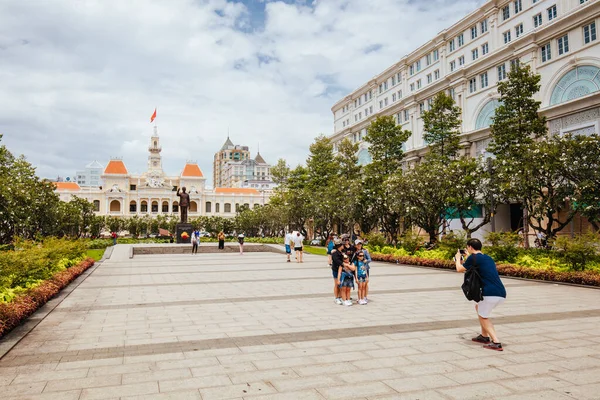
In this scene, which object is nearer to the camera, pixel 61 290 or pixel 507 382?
pixel 507 382

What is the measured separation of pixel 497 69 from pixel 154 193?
8974 centimetres

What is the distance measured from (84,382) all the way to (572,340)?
6792mm

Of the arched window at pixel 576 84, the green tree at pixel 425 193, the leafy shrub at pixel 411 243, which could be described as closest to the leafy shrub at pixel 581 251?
the leafy shrub at pixel 411 243

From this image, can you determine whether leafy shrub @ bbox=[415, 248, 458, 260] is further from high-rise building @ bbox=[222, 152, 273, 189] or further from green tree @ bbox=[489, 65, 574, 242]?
high-rise building @ bbox=[222, 152, 273, 189]

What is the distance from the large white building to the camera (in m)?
27.8

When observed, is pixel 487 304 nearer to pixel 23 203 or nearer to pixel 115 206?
pixel 23 203

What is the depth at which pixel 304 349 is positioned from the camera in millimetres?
6320

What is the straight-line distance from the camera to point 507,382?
4.88 metres

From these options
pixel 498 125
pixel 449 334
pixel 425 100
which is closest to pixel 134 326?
pixel 449 334

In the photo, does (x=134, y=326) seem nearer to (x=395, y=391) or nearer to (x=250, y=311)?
(x=250, y=311)

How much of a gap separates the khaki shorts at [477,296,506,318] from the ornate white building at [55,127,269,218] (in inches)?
3718

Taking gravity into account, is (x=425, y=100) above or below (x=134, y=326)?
above

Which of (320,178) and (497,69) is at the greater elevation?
(497,69)

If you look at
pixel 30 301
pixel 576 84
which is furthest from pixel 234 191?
pixel 30 301
